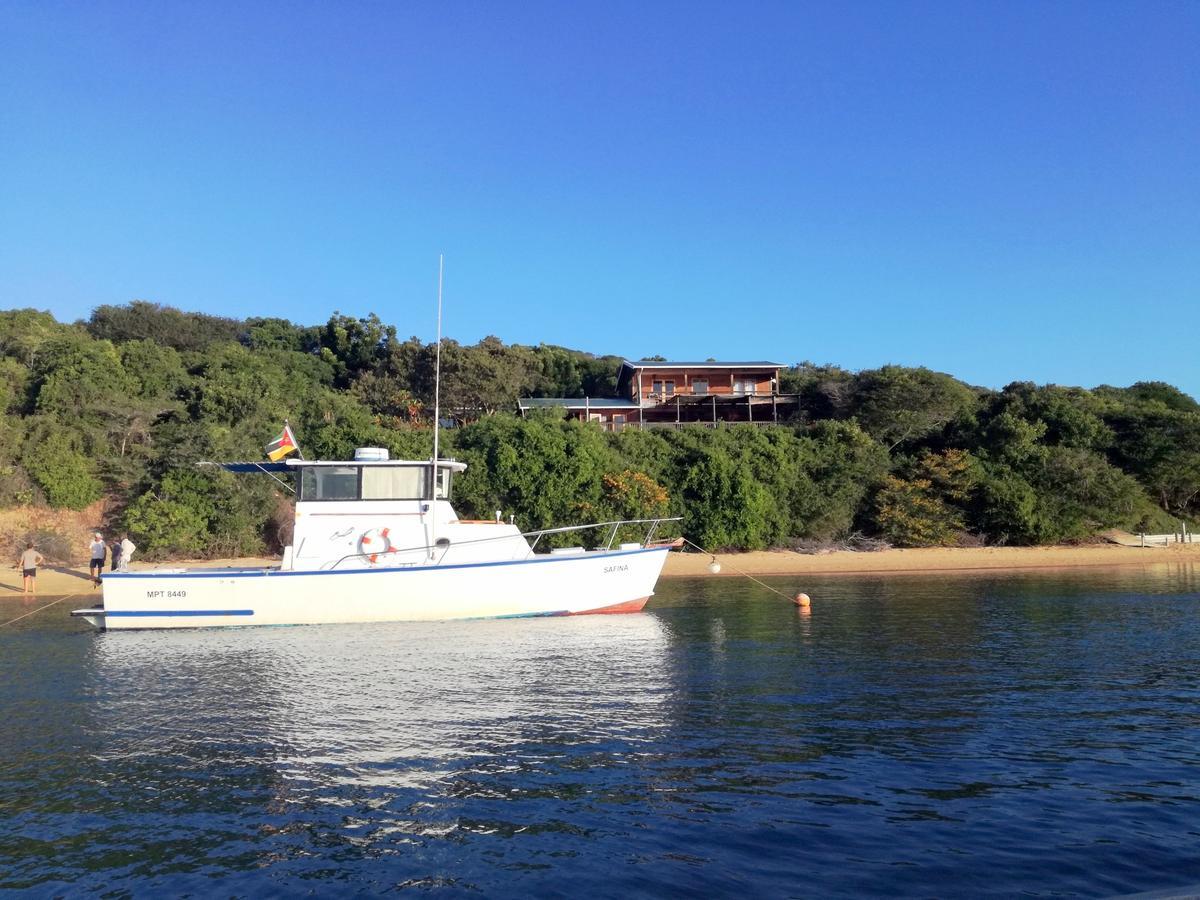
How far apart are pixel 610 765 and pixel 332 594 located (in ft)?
34.2

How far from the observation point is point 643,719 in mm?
9633

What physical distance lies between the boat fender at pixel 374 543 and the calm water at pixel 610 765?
3.03 meters

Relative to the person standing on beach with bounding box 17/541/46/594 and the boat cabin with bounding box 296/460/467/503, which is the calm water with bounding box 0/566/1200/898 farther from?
the person standing on beach with bounding box 17/541/46/594

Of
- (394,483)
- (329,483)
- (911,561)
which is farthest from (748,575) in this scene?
(329,483)

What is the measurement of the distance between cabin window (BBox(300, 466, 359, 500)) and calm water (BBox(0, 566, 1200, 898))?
12.7ft

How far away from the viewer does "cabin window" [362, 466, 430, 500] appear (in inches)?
701

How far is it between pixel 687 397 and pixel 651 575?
32.5 m

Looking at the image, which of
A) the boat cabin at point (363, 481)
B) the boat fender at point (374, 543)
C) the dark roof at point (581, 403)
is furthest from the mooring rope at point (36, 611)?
the dark roof at point (581, 403)

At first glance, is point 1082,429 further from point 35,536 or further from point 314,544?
point 35,536

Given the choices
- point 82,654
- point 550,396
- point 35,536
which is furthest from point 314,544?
point 550,396

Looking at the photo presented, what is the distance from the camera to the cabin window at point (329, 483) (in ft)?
57.9

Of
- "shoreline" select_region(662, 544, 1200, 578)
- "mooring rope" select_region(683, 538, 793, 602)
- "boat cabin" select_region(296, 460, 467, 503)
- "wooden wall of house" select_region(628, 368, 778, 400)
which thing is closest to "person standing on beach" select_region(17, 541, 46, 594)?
"boat cabin" select_region(296, 460, 467, 503)

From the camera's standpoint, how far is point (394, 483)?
1789 cm

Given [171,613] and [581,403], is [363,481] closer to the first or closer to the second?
[171,613]
